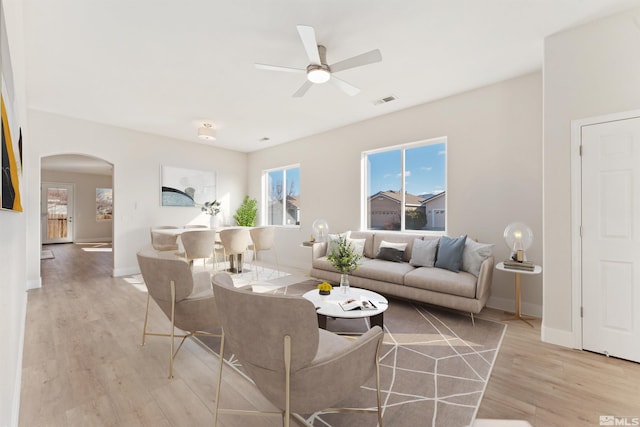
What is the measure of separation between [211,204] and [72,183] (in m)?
7.84

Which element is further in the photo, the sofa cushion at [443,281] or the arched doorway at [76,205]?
the arched doorway at [76,205]

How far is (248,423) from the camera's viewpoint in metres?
1.66

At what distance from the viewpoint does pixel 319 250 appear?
15.6ft

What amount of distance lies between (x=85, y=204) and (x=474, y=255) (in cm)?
1326

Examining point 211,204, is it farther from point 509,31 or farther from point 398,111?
point 509,31

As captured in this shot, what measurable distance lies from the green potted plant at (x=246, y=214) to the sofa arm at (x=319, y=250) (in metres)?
2.87

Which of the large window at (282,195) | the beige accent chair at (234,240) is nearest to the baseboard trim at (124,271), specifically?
the beige accent chair at (234,240)

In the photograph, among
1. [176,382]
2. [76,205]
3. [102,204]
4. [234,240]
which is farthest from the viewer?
[102,204]

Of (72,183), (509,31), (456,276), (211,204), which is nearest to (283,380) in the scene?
(456,276)

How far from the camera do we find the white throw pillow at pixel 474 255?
129 inches

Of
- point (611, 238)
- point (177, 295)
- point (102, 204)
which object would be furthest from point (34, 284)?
point (102, 204)

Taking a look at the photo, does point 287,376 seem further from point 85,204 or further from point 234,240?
point 85,204

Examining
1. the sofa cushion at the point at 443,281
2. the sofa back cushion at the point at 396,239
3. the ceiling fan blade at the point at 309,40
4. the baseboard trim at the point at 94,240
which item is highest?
the ceiling fan blade at the point at 309,40

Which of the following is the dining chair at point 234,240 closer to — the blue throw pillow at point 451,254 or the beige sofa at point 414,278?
the beige sofa at point 414,278
